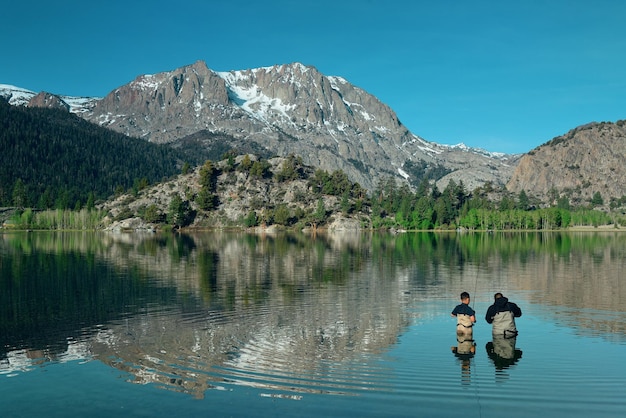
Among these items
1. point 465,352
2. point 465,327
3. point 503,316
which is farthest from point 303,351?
point 503,316

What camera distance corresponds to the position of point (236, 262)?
95750 millimetres

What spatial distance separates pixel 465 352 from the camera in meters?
30.8

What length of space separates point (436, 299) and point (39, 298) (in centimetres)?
3600

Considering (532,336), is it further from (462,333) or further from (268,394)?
(268,394)

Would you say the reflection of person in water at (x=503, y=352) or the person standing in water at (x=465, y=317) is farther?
the person standing in water at (x=465, y=317)

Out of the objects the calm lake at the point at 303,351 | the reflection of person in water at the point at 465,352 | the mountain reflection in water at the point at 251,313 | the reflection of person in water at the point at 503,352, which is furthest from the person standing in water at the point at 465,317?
the mountain reflection in water at the point at 251,313

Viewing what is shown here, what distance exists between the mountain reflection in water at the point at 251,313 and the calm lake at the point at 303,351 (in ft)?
0.53

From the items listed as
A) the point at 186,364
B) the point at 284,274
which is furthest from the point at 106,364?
the point at 284,274

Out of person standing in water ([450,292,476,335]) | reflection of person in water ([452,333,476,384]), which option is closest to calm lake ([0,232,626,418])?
reflection of person in water ([452,333,476,384])

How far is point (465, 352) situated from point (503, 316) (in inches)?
152

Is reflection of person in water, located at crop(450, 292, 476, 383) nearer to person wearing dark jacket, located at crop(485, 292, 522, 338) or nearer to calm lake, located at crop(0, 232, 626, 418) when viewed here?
calm lake, located at crop(0, 232, 626, 418)

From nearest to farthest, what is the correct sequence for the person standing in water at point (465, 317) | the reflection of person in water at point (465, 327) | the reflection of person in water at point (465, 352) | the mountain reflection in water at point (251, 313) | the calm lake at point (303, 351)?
the calm lake at point (303, 351) → the reflection of person in water at point (465, 352) → the mountain reflection in water at point (251, 313) → the reflection of person in water at point (465, 327) → the person standing in water at point (465, 317)

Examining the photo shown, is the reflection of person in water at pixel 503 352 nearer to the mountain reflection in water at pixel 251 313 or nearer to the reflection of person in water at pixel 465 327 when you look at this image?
the reflection of person in water at pixel 465 327

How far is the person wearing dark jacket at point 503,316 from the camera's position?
3291 centimetres
